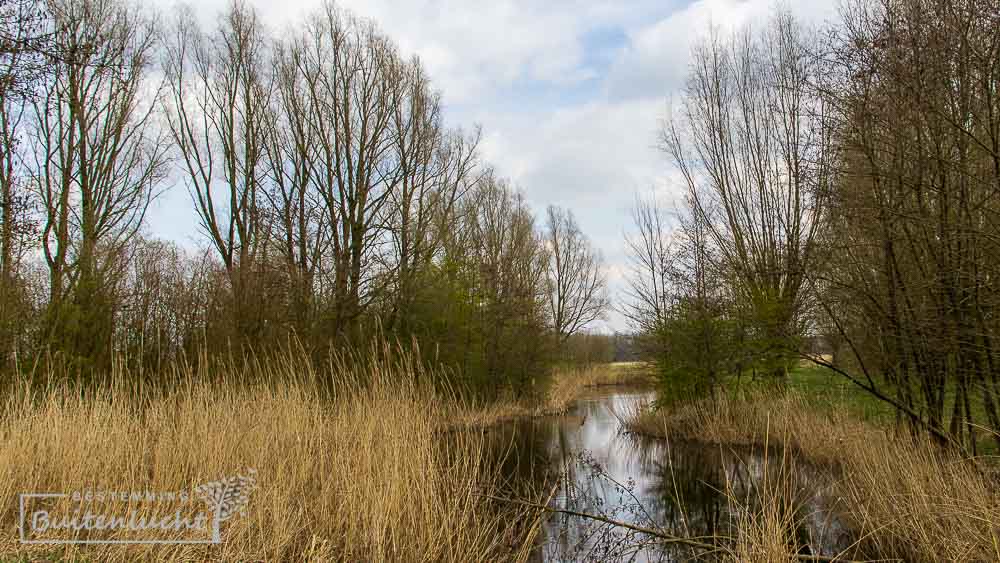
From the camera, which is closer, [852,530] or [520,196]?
[852,530]

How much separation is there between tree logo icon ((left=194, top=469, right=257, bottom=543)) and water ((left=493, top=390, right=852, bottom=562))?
1963mm

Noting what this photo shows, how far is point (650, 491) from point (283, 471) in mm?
5115

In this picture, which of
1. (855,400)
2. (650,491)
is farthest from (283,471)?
(855,400)

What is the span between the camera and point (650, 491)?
24.8 ft

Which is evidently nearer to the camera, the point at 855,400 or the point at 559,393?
the point at 855,400

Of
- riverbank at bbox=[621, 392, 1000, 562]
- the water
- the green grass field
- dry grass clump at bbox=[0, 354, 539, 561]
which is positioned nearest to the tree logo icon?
dry grass clump at bbox=[0, 354, 539, 561]

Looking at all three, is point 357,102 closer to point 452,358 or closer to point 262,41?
point 262,41

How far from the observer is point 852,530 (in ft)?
17.4

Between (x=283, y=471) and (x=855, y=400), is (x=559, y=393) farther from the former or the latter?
(x=283, y=471)

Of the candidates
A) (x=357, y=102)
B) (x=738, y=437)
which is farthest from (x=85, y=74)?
(x=738, y=437)

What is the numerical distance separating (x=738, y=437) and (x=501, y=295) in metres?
7.78

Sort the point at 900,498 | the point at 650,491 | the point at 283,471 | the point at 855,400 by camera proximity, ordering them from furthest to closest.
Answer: the point at 855,400
the point at 650,491
the point at 900,498
the point at 283,471

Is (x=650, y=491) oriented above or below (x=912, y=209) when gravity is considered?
below

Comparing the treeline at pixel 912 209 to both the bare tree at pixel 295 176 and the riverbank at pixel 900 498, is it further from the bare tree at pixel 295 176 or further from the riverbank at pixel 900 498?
the bare tree at pixel 295 176
